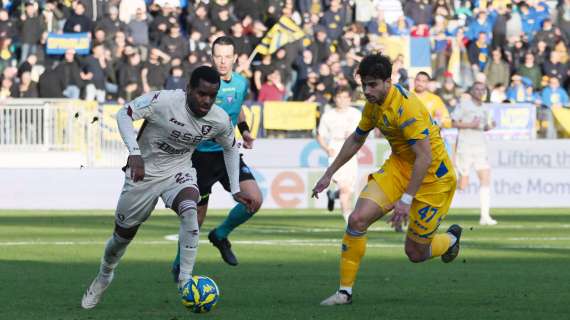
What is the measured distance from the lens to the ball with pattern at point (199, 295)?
975 centimetres

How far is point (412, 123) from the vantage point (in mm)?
10625

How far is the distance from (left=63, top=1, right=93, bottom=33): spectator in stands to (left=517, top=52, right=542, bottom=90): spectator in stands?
1103cm

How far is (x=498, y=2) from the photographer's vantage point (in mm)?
35406

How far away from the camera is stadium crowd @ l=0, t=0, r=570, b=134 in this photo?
29266 millimetres

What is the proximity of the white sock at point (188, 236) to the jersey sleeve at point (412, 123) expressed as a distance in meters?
1.84

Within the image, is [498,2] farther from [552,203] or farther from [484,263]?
[484,263]

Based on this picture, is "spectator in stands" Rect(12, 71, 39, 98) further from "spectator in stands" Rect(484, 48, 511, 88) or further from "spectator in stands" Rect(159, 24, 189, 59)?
"spectator in stands" Rect(484, 48, 511, 88)

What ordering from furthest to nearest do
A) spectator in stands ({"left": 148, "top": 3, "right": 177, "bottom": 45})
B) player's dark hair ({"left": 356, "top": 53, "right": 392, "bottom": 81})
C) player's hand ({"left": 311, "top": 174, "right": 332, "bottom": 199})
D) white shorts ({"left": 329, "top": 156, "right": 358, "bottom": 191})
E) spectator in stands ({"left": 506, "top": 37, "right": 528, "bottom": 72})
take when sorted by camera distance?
1. spectator in stands ({"left": 506, "top": 37, "right": 528, "bottom": 72})
2. spectator in stands ({"left": 148, "top": 3, "right": 177, "bottom": 45})
3. white shorts ({"left": 329, "top": 156, "right": 358, "bottom": 191})
4. player's hand ({"left": 311, "top": 174, "right": 332, "bottom": 199})
5. player's dark hair ({"left": 356, "top": 53, "right": 392, "bottom": 81})

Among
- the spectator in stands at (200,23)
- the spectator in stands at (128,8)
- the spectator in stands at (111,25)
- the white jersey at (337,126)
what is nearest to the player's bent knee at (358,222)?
the white jersey at (337,126)

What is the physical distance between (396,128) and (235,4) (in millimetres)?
22220

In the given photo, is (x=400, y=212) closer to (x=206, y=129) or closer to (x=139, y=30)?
(x=206, y=129)

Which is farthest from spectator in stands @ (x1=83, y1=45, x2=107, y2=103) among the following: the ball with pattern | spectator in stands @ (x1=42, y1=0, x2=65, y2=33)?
the ball with pattern

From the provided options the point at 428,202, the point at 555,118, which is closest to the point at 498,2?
the point at 555,118

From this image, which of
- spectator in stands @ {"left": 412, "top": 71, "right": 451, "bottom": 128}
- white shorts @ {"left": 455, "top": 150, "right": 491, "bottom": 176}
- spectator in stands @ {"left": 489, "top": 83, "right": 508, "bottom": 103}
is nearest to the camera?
spectator in stands @ {"left": 412, "top": 71, "right": 451, "bottom": 128}
